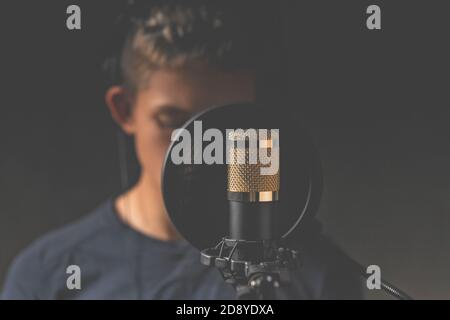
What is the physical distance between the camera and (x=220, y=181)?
820mm

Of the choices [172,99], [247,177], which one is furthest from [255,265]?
[172,99]

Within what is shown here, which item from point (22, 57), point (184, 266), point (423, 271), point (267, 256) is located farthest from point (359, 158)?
point (22, 57)

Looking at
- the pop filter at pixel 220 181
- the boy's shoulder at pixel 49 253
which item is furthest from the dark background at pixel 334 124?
the pop filter at pixel 220 181

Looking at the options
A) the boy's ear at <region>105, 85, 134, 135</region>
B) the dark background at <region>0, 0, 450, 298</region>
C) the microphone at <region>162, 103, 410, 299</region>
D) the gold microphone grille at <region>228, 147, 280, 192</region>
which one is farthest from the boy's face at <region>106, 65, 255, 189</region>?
the gold microphone grille at <region>228, 147, 280, 192</region>

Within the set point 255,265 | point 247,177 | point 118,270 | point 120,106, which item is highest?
point 120,106

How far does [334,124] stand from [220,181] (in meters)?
0.62

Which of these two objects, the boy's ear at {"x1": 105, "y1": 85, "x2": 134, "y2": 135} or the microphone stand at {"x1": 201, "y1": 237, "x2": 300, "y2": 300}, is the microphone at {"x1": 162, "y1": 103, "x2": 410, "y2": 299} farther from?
the boy's ear at {"x1": 105, "y1": 85, "x2": 134, "y2": 135}

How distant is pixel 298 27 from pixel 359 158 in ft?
1.19

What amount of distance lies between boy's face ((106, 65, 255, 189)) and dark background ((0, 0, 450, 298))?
5.3 inches

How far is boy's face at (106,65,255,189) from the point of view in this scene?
1247mm

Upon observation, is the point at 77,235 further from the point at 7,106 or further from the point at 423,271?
the point at 423,271

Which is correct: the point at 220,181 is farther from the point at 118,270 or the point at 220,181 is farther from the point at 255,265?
the point at 118,270

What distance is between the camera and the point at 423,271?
1.31 meters
